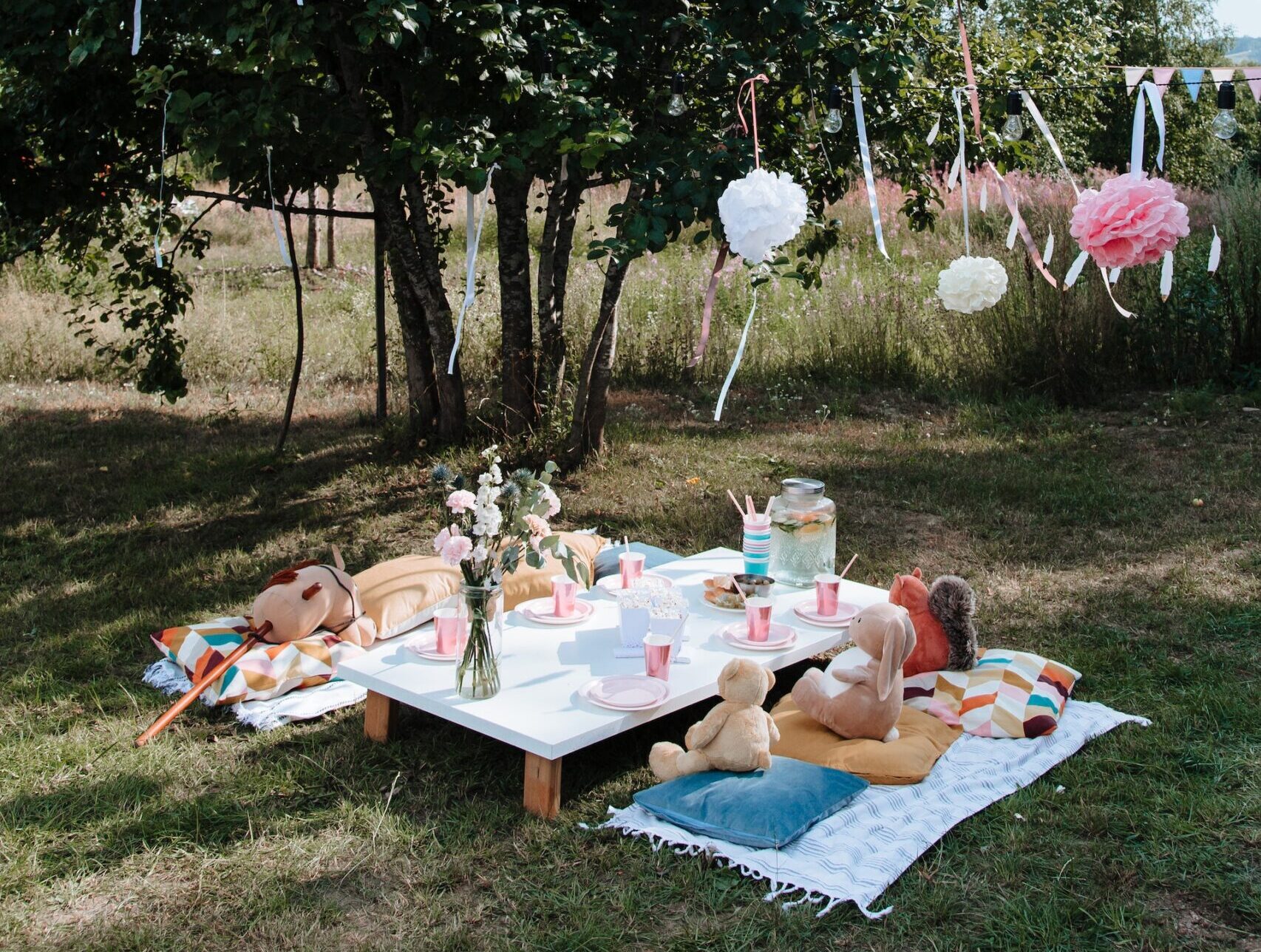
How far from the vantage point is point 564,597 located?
3965mm

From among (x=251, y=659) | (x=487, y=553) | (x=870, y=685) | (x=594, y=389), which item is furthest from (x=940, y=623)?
(x=594, y=389)

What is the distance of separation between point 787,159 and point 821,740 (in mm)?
3570

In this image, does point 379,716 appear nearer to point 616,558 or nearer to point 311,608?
point 311,608

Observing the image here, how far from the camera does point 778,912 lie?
2.74 m

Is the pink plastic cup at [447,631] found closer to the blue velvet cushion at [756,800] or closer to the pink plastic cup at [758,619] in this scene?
the blue velvet cushion at [756,800]

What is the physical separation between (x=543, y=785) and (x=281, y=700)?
1.18 m

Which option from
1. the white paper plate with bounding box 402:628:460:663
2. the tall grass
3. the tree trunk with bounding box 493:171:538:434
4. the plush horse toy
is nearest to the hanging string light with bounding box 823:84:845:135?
the white paper plate with bounding box 402:628:460:663

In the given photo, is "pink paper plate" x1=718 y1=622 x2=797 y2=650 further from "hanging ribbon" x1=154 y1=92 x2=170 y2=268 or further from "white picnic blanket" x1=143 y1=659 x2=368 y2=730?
"hanging ribbon" x1=154 y1=92 x2=170 y2=268

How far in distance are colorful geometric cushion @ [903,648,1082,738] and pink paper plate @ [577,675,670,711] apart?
35.3 inches

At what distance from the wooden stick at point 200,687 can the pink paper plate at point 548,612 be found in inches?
35.8

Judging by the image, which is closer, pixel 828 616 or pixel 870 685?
pixel 870 685

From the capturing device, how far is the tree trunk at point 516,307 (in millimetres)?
6355

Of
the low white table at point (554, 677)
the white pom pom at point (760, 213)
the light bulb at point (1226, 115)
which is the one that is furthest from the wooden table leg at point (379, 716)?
the light bulb at point (1226, 115)

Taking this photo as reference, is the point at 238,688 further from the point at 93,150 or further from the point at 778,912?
the point at 93,150
